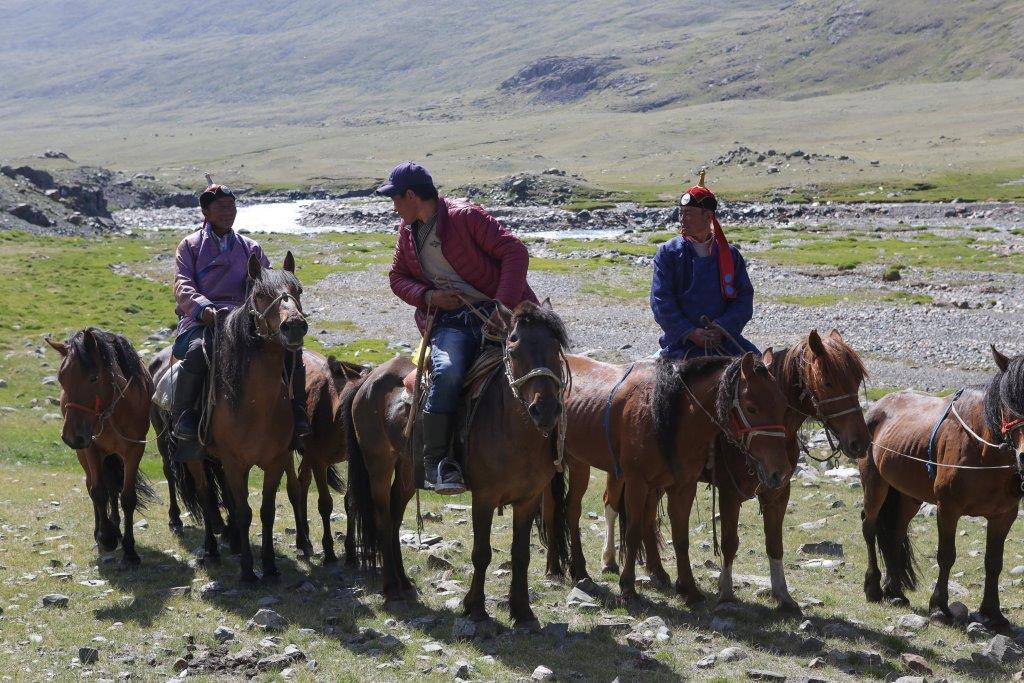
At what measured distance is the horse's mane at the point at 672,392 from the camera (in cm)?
954

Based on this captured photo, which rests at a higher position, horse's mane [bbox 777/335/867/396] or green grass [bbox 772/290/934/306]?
horse's mane [bbox 777/335/867/396]

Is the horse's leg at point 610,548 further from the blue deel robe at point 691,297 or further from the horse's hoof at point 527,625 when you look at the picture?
the horse's hoof at point 527,625

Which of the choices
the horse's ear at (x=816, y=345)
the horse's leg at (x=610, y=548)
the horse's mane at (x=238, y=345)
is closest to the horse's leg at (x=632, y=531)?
the horse's leg at (x=610, y=548)

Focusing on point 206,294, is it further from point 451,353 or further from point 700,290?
point 700,290

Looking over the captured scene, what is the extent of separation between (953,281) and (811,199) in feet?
162

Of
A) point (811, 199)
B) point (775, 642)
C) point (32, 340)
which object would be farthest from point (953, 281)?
point (811, 199)

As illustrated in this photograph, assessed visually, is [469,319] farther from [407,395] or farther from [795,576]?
[795,576]

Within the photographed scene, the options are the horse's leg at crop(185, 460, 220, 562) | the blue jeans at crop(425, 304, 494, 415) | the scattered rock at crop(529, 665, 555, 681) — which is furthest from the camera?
the horse's leg at crop(185, 460, 220, 562)

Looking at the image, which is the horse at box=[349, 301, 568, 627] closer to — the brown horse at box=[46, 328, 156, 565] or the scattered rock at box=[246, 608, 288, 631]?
the scattered rock at box=[246, 608, 288, 631]

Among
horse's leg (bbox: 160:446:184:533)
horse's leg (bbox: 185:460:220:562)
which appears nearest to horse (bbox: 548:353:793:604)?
horse's leg (bbox: 185:460:220:562)

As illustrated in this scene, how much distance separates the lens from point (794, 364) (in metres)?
9.56

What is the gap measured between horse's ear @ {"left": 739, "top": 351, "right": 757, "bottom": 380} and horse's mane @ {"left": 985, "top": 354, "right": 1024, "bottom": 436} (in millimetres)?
2158

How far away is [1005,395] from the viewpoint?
29.6 ft

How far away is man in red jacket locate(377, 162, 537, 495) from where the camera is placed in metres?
8.87
